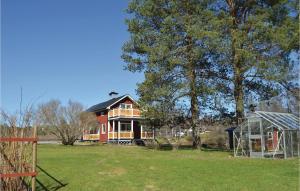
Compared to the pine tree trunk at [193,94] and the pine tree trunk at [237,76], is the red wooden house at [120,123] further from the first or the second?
the pine tree trunk at [237,76]

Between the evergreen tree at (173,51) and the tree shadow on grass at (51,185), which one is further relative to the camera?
the evergreen tree at (173,51)

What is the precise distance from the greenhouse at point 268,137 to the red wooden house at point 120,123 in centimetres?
2323

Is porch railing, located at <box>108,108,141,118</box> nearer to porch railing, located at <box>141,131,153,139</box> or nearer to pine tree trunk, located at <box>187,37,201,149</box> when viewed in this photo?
porch railing, located at <box>141,131,153,139</box>

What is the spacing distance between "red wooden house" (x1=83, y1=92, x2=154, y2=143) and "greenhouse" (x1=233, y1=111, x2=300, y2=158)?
23.2m

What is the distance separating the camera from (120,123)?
48.4m

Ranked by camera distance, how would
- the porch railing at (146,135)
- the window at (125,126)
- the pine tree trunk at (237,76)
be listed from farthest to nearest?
the window at (125,126) < the porch railing at (146,135) < the pine tree trunk at (237,76)

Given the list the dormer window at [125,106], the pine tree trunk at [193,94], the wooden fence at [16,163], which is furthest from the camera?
the dormer window at [125,106]

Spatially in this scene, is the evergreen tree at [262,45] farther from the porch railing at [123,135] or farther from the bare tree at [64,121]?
the porch railing at [123,135]

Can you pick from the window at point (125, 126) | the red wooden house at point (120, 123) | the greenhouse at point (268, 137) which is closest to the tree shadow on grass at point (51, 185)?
the greenhouse at point (268, 137)

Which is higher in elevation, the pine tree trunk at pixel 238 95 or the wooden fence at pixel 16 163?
the pine tree trunk at pixel 238 95

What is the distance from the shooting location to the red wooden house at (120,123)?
154ft

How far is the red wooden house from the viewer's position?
47.0 meters

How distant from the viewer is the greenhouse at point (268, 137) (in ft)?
72.3

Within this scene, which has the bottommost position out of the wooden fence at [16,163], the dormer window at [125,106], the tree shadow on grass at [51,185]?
the tree shadow on grass at [51,185]
